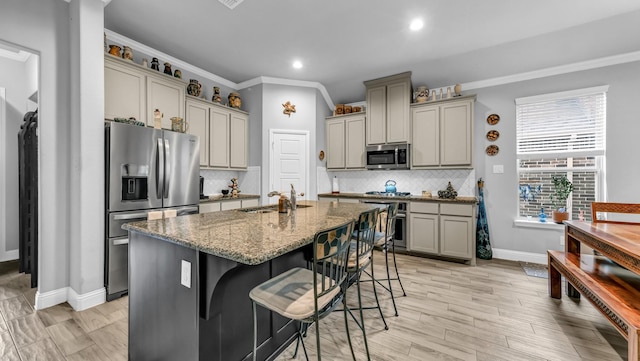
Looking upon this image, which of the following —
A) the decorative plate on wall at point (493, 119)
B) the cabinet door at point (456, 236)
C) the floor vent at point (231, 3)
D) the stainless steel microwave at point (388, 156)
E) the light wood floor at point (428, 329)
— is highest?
the floor vent at point (231, 3)

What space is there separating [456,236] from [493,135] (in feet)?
5.54

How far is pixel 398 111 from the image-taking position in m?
4.22

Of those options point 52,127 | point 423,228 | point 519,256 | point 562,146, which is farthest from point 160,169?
point 562,146

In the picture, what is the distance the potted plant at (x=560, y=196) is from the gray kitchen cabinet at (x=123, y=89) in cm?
551

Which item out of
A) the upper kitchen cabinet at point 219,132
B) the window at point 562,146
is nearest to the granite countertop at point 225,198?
the upper kitchen cabinet at point 219,132

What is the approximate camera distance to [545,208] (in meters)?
3.69

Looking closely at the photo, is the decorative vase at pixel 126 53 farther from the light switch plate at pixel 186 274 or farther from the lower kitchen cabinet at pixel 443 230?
the lower kitchen cabinet at pixel 443 230

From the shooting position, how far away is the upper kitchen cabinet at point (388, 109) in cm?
416

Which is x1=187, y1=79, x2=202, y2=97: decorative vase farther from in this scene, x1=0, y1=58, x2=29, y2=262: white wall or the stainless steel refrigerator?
x1=0, y1=58, x2=29, y2=262: white wall

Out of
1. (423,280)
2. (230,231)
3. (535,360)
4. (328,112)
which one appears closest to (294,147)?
(328,112)

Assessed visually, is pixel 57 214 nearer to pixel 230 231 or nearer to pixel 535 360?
pixel 230 231

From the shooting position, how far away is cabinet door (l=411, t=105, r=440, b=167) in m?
3.98

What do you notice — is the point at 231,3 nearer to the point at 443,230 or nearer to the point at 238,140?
the point at 238,140

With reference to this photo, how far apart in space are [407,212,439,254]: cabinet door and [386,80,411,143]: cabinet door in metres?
1.29
